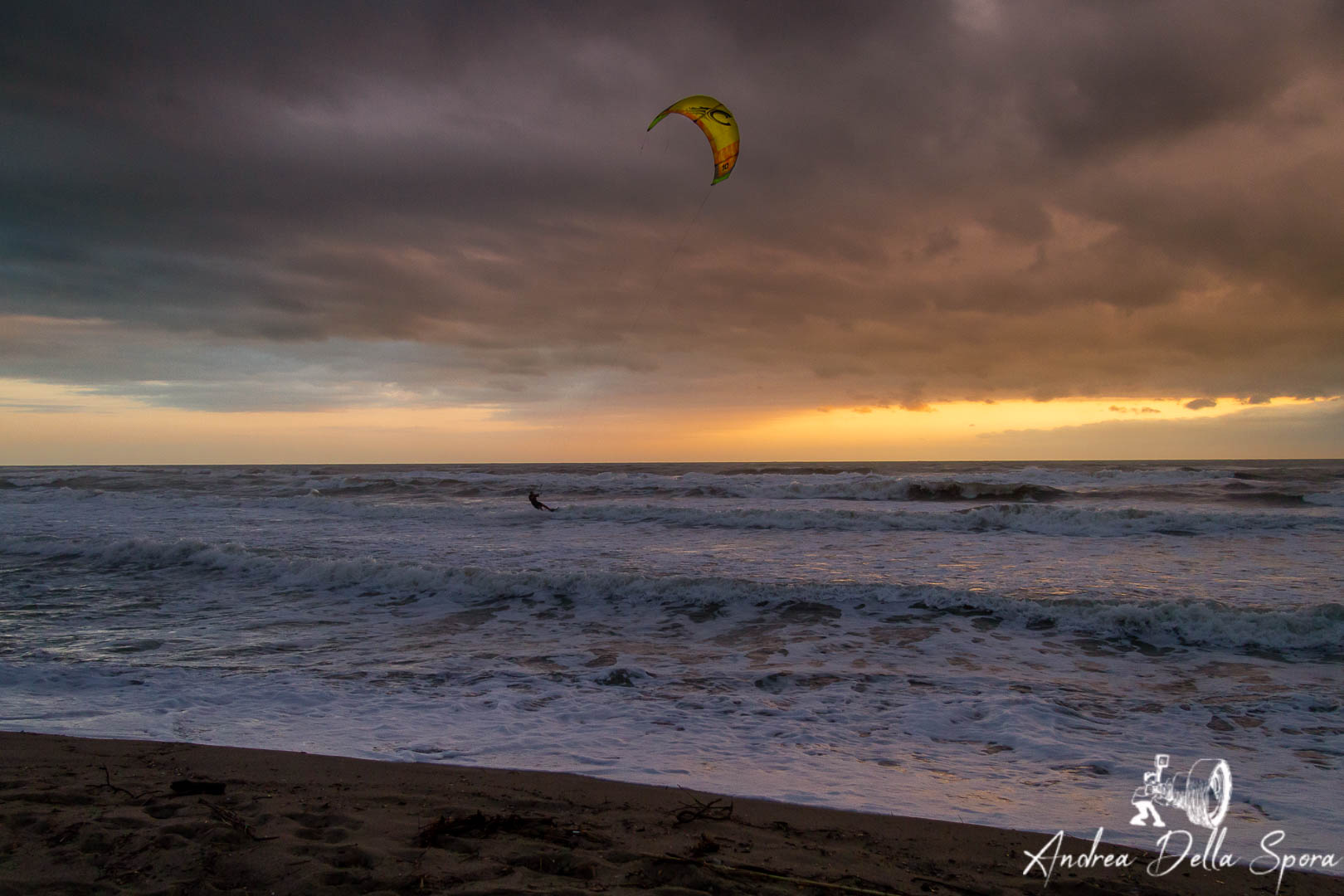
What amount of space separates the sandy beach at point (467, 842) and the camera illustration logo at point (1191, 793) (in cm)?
65

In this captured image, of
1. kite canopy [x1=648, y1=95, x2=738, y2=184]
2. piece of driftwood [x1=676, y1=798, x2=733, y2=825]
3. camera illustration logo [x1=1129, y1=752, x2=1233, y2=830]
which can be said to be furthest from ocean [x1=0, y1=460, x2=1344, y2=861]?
kite canopy [x1=648, y1=95, x2=738, y2=184]

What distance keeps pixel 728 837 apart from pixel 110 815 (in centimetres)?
312

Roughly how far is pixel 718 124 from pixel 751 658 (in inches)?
300

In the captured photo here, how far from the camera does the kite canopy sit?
34.7ft

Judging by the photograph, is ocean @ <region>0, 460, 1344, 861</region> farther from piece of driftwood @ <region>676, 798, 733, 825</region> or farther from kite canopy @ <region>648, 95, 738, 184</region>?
kite canopy @ <region>648, 95, 738, 184</region>

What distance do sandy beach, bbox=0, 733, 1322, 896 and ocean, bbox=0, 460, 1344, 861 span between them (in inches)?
16.2

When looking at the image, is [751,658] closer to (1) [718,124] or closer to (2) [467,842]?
(2) [467,842]

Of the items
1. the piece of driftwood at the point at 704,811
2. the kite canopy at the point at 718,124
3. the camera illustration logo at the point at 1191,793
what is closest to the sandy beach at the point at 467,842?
the piece of driftwood at the point at 704,811

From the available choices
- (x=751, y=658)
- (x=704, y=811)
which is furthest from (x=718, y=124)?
(x=704, y=811)

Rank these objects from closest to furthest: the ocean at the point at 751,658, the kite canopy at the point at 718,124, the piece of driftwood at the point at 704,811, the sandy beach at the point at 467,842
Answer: the sandy beach at the point at 467,842 < the piece of driftwood at the point at 704,811 < the ocean at the point at 751,658 < the kite canopy at the point at 718,124

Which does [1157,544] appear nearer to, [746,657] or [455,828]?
[746,657]

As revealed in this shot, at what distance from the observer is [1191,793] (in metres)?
4.47

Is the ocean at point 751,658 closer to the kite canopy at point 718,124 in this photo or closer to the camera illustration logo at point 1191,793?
the camera illustration logo at point 1191,793

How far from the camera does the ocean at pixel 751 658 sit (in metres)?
4.82
